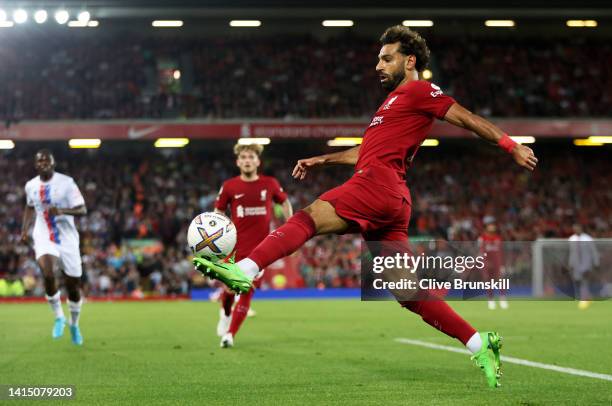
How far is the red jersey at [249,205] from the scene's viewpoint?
985 cm

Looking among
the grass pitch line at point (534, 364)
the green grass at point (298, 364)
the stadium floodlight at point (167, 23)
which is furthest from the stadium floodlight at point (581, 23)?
the grass pitch line at point (534, 364)

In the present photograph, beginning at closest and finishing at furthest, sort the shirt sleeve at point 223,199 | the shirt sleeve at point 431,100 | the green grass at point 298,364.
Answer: the shirt sleeve at point 431,100
the green grass at point 298,364
the shirt sleeve at point 223,199

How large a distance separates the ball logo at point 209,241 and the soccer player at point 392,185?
0.31 m

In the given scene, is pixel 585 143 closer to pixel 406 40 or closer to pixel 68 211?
pixel 68 211

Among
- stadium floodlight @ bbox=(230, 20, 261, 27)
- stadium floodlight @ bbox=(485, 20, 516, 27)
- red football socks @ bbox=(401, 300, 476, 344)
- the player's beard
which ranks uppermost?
stadium floodlight @ bbox=(230, 20, 261, 27)

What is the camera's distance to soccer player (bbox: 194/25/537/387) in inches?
→ 183

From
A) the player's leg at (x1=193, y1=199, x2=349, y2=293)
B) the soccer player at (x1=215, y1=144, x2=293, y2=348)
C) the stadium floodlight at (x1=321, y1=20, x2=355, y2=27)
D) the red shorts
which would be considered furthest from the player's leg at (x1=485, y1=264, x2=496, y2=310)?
the stadium floodlight at (x1=321, y1=20, x2=355, y2=27)

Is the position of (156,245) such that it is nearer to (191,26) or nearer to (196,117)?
(196,117)

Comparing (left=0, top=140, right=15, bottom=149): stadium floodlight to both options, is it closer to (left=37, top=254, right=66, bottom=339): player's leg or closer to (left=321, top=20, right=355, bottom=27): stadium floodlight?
(left=321, top=20, right=355, bottom=27): stadium floodlight

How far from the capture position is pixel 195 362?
753 centimetres

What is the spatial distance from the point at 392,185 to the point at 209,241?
117 centimetres

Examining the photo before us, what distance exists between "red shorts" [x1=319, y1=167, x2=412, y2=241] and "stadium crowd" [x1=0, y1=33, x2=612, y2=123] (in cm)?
2569

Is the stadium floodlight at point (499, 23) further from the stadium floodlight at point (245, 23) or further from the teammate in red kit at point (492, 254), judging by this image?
the teammate in red kit at point (492, 254)

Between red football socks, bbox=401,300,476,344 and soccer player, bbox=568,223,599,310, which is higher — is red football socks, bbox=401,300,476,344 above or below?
below
